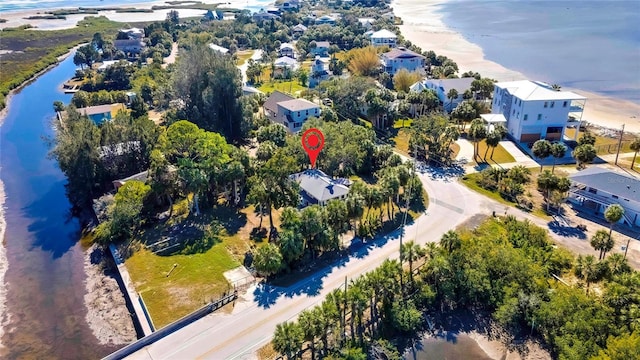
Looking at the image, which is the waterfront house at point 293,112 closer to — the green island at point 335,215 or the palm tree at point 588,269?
the green island at point 335,215

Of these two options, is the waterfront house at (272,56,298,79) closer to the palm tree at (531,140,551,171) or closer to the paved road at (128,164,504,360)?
the palm tree at (531,140,551,171)

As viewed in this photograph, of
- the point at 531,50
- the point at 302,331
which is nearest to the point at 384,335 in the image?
the point at 302,331

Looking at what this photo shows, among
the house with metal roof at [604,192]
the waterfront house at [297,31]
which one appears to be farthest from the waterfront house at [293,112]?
the waterfront house at [297,31]

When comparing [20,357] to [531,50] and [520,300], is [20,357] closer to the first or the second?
[520,300]

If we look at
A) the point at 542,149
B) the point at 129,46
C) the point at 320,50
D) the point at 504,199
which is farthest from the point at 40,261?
the point at 129,46

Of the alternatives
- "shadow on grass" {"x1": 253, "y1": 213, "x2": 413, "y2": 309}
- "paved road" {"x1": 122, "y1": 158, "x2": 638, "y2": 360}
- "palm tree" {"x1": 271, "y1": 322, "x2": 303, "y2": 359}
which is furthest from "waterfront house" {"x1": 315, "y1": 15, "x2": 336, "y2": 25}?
"palm tree" {"x1": 271, "y1": 322, "x2": 303, "y2": 359}

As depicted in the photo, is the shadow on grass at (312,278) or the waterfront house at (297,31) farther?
the waterfront house at (297,31)

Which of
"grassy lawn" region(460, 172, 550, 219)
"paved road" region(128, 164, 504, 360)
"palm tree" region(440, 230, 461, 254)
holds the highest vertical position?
"palm tree" region(440, 230, 461, 254)
